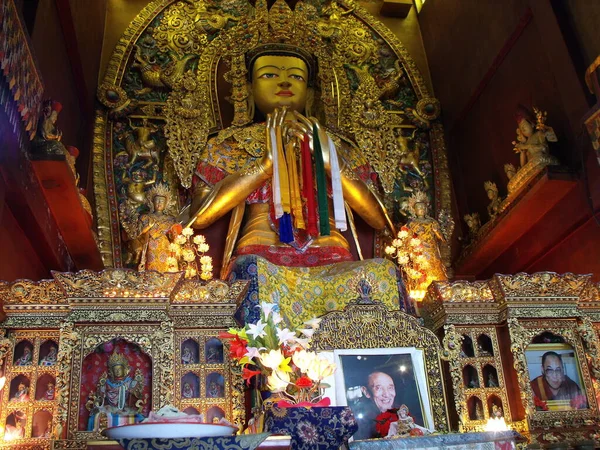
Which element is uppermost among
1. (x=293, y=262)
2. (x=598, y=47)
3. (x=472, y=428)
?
(x=598, y=47)

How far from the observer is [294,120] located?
19.1ft

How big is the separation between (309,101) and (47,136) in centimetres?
297

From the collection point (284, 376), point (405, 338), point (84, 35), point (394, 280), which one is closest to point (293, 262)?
point (394, 280)

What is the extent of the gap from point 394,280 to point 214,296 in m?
1.31

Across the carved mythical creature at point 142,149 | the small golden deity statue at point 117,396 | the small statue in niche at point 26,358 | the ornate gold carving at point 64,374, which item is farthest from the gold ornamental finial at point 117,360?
the carved mythical creature at point 142,149

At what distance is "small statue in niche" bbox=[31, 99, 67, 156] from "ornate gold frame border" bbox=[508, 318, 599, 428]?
293 centimetres

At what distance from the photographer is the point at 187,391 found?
13.2ft

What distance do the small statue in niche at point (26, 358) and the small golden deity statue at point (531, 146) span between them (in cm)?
344

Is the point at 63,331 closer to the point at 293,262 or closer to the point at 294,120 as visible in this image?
the point at 293,262

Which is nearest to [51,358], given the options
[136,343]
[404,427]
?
[136,343]

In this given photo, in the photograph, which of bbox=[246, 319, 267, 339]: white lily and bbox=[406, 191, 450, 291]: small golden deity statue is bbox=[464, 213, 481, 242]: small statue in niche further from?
bbox=[246, 319, 267, 339]: white lily

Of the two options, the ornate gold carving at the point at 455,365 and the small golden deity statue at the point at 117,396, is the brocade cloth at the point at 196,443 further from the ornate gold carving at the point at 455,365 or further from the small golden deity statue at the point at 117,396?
the ornate gold carving at the point at 455,365

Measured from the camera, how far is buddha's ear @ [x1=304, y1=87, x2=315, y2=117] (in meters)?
6.41

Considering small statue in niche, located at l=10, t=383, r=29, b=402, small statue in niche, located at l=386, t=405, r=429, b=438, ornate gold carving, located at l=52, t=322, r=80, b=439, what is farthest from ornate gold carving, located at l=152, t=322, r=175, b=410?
small statue in niche, located at l=386, t=405, r=429, b=438
